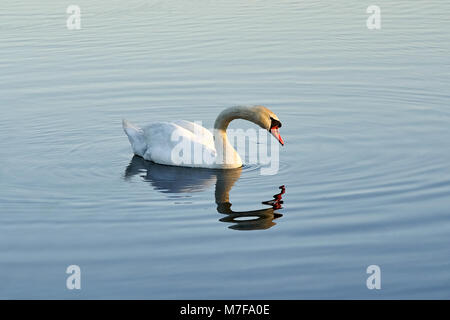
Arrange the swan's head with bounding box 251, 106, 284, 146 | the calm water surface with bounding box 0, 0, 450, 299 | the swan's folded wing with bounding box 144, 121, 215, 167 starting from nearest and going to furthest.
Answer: the calm water surface with bounding box 0, 0, 450, 299, the swan's head with bounding box 251, 106, 284, 146, the swan's folded wing with bounding box 144, 121, 215, 167

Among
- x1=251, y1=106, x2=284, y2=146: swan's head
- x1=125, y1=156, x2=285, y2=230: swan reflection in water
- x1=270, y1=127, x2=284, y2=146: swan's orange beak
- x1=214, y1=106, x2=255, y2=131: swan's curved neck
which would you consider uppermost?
x1=214, y1=106, x2=255, y2=131: swan's curved neck

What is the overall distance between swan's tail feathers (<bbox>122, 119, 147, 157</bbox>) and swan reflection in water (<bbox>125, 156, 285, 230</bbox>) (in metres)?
0.15

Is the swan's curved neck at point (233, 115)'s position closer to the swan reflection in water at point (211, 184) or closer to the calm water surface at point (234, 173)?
the swan reflection in water at point (211, 184)

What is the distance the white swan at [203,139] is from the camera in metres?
13.1

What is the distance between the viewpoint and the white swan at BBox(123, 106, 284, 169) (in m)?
13.1

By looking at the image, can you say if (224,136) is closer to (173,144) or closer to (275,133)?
(173,144)

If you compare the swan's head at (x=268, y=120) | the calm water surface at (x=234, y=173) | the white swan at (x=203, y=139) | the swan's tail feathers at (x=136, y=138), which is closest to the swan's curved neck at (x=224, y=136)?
the white swan at (x=203, y=139)

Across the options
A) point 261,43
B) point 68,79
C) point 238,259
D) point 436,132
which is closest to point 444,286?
point 238,259

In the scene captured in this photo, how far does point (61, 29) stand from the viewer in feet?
84.6

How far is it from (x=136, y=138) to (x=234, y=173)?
190 cm

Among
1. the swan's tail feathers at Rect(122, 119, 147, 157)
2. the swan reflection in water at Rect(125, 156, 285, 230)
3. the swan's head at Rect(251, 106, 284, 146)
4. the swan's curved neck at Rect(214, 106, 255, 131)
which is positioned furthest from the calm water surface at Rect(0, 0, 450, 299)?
the swan's curved neck at Rect(214, 106, 255, 131)

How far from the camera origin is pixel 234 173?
13.0 metres

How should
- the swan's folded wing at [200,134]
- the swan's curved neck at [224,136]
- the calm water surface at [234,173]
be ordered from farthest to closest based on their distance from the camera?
the swan's folded wing at [200,134]
the swan's curved neck at [224,136]
the calm water surface at [234,173]

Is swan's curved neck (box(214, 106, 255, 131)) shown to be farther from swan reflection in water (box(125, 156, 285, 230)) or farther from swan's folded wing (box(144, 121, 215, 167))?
swan reflection in water (box(125, 156, 285, 230))
